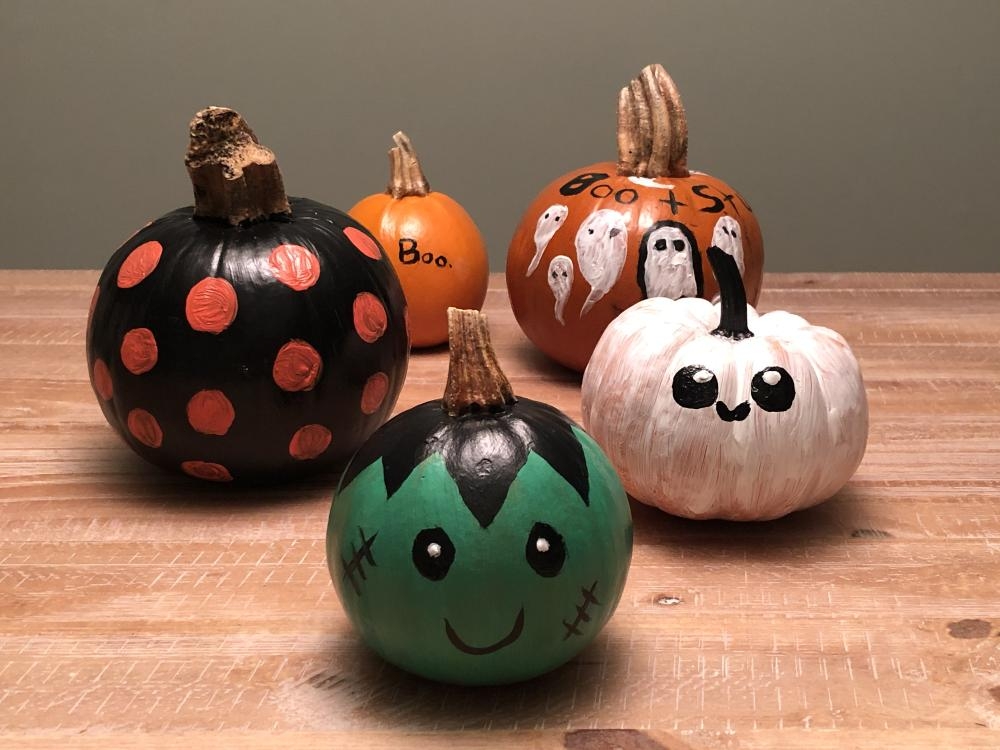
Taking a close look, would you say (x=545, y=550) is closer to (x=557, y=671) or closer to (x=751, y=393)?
(x=557, y=671)

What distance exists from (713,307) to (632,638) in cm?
49

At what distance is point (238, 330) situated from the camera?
4.90 ft

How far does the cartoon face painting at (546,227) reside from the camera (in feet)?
6.48

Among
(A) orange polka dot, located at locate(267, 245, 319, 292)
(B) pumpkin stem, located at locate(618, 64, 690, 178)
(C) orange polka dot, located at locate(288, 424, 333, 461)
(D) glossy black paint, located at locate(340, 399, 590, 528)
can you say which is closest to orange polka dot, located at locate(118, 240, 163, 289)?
(A) orange polka dot, located at locate(267, 245, 319, 292)

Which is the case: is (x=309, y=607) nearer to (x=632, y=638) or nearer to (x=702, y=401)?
(x=632, y=638)

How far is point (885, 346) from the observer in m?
2.15

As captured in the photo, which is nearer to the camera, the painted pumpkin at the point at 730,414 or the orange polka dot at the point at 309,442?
the painted pumpkin at the point at 730,414

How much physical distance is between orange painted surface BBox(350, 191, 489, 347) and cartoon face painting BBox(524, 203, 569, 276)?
0.53 feet

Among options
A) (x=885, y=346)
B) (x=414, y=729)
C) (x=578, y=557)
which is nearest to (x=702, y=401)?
(x=578, y=557)

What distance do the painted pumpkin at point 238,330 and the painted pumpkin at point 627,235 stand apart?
0.42 m

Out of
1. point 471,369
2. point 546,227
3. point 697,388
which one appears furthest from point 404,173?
point 471,369

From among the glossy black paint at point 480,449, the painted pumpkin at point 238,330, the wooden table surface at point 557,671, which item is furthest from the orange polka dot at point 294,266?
the glossy black paint at point 480,449

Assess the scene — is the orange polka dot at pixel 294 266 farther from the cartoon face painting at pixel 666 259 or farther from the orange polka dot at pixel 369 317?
the cartoon face painting at pixel 666 259

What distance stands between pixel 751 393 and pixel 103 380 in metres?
0.74
